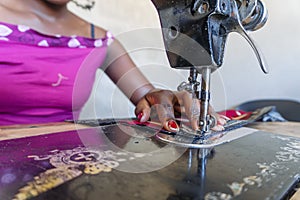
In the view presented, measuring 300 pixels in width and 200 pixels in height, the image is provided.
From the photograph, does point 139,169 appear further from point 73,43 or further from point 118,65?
point 118,65

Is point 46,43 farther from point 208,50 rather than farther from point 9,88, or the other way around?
point 208,50

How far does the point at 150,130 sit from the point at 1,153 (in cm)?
32

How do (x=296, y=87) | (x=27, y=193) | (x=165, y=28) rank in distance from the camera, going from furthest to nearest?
(x=296, y=87), (x=165, y=28), (x=27, y=193)

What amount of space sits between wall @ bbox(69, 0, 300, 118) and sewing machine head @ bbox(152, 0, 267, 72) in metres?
0.93

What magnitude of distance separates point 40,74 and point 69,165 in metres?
0.56

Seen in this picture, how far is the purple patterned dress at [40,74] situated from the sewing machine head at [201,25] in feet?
1.56

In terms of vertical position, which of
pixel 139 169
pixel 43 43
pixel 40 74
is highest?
pixel 43 43

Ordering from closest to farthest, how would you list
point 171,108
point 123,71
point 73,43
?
point 171,108 → point 73,43 → point 123,71

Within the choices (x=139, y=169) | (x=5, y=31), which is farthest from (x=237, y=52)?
(x=139, y=169)

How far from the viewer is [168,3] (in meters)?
0.55

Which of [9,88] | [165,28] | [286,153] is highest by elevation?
[165,28]

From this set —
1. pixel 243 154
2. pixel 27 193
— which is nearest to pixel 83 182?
pixel 27 193

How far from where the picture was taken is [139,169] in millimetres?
396

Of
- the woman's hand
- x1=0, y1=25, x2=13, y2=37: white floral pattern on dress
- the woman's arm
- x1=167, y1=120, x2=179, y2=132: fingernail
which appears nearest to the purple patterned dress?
x1=0, y1=25, x2=13, y2=37: white floral pattern on dress
